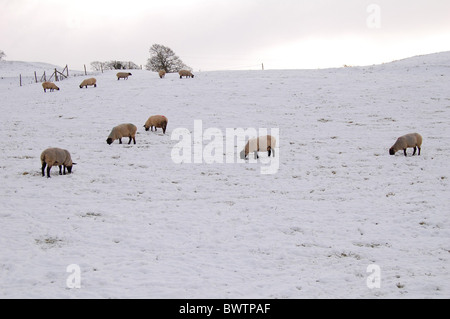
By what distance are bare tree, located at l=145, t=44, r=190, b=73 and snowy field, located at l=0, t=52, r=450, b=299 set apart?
46.0 meters

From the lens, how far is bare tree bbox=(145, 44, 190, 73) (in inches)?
2859

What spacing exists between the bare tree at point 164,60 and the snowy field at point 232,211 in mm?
46011

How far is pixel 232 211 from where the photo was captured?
40.5ft

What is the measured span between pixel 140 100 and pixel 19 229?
23.5 m

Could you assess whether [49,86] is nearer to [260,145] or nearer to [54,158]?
[54,158]

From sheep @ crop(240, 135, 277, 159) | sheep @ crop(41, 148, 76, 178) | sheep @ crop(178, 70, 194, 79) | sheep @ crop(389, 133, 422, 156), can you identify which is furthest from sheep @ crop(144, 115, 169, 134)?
sheep @ crop(178, 70, 194, 79)

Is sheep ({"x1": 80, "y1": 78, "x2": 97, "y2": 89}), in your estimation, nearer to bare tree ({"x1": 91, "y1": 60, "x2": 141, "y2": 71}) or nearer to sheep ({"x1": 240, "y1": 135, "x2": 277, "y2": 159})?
sheep ({"x1": 240, "y1": 135, "x2": 277, "y2": 159})

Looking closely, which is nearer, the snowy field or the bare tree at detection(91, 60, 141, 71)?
the snowy field

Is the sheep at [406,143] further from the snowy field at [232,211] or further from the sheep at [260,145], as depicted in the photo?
the sheep at [260,145]

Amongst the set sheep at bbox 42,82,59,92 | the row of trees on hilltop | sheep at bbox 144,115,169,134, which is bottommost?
sheep at bbox 144,115,169,134

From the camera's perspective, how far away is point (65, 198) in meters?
13.0

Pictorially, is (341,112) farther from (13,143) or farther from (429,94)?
(13,143)
